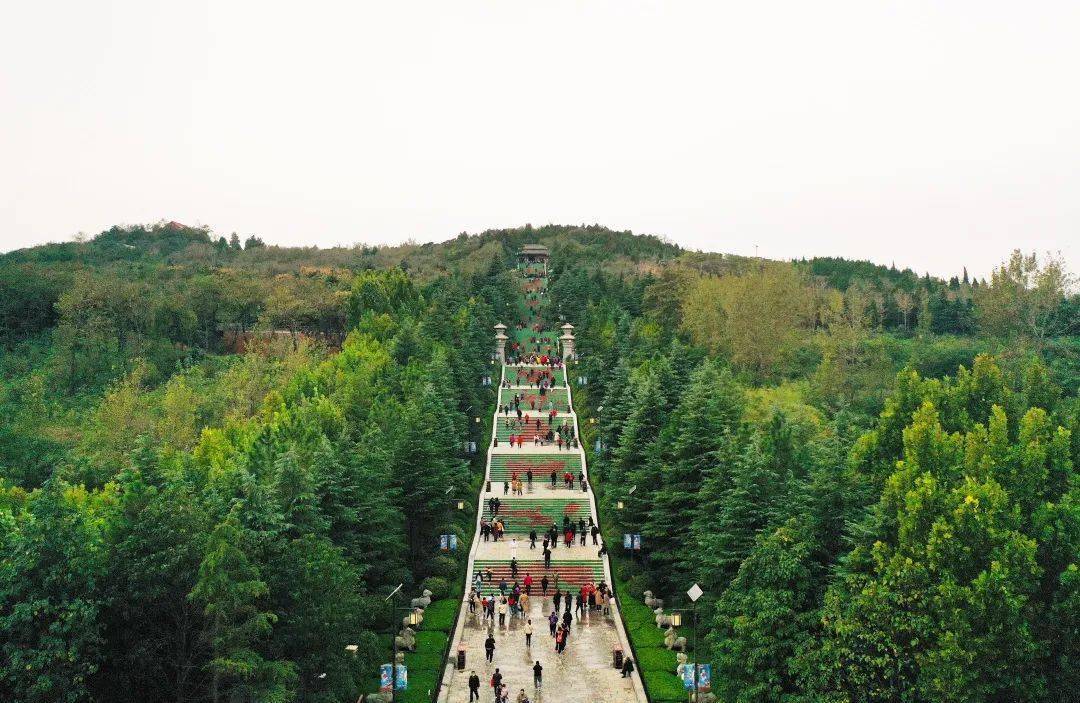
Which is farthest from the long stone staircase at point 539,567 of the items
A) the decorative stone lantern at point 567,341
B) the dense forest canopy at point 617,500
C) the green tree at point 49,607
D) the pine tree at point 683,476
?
the decorative stone lantern at point 567,341

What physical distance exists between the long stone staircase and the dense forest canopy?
1.43m

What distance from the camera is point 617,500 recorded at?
38500 millimetres

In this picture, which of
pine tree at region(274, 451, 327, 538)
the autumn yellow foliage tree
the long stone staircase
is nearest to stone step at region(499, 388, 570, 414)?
the long stone staircase

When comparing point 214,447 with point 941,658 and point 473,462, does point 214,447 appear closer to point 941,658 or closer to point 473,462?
point 473,462

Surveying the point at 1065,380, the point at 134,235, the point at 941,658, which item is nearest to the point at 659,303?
the point at 1065,380

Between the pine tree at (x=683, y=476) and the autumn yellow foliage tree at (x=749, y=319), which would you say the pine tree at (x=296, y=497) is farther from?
the autumn yellow foliage tree at (x=749, y=319)

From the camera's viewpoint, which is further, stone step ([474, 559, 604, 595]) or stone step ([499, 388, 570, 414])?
stone step ([499, 388, 570, 414])

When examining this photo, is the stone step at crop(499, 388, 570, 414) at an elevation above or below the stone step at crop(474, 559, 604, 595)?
above

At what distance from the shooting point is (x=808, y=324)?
8875 cm

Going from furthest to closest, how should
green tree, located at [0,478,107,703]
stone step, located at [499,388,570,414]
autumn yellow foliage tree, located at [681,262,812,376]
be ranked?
autumn yellow foliage tree, located at [681,262,812,376], stone step, located at [499,388,570,414], green tree, located at [0,478,107,703]

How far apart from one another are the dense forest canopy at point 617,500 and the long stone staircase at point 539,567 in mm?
1428

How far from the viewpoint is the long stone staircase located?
27266mm

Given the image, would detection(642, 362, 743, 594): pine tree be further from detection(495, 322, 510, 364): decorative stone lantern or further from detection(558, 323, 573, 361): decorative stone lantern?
detection(558, 323, 573, 361): decorative stone lantern

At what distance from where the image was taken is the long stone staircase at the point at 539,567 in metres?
27.3
